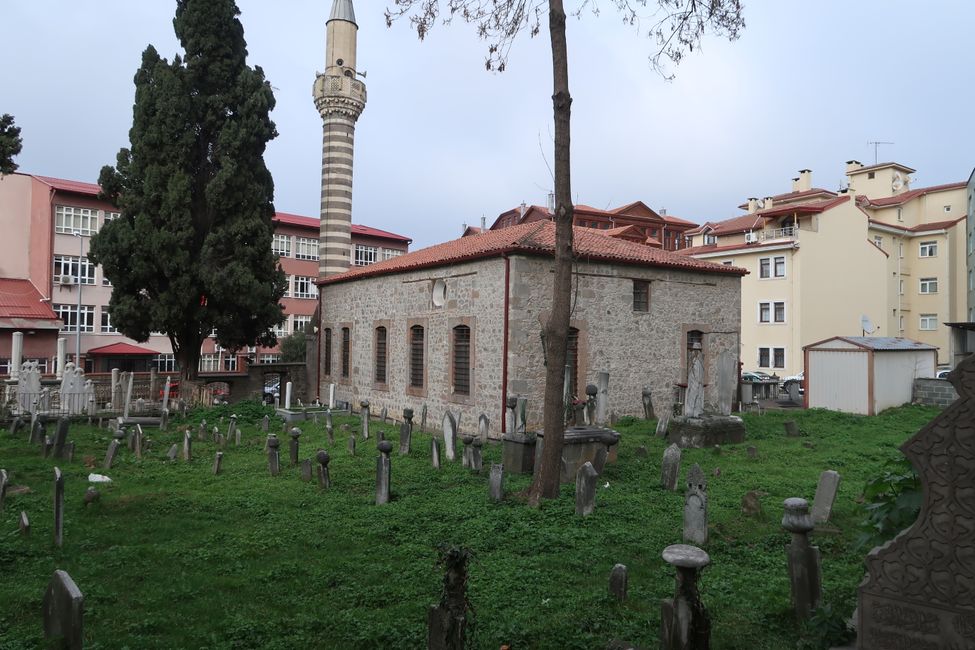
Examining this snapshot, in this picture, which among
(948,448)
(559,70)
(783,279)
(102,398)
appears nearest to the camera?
(948,448)

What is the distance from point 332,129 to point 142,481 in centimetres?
2209

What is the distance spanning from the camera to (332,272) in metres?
29.0

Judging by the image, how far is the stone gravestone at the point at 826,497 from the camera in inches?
313

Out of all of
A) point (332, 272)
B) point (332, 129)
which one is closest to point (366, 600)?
point (332, 272)

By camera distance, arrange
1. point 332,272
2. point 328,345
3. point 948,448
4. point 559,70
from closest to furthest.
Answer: point 948,448
point 559,70
point 328,345
point 332,272

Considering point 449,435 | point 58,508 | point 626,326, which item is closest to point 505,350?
point 449,435

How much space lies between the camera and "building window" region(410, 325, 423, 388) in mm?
18750

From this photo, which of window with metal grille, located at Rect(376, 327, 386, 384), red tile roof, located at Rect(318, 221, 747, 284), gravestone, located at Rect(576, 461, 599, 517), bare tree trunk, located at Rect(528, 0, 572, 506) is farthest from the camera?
window with metal grille, located at Rect(376, 327, 386, 384)

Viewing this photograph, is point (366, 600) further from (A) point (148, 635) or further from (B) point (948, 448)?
(B) point (948, 448)

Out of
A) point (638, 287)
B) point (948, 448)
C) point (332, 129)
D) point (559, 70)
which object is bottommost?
point (948, 448)

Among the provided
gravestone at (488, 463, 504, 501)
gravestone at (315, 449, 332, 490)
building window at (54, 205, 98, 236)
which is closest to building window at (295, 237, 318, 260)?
building window at (54, 205, 98, 236)

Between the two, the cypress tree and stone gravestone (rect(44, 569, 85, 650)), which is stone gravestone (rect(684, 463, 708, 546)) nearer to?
stone gravestone (rect(44, 569, 85, 650))

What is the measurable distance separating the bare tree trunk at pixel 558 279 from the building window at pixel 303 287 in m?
35.8

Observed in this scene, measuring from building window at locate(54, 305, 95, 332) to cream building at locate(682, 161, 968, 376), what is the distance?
33.7m
